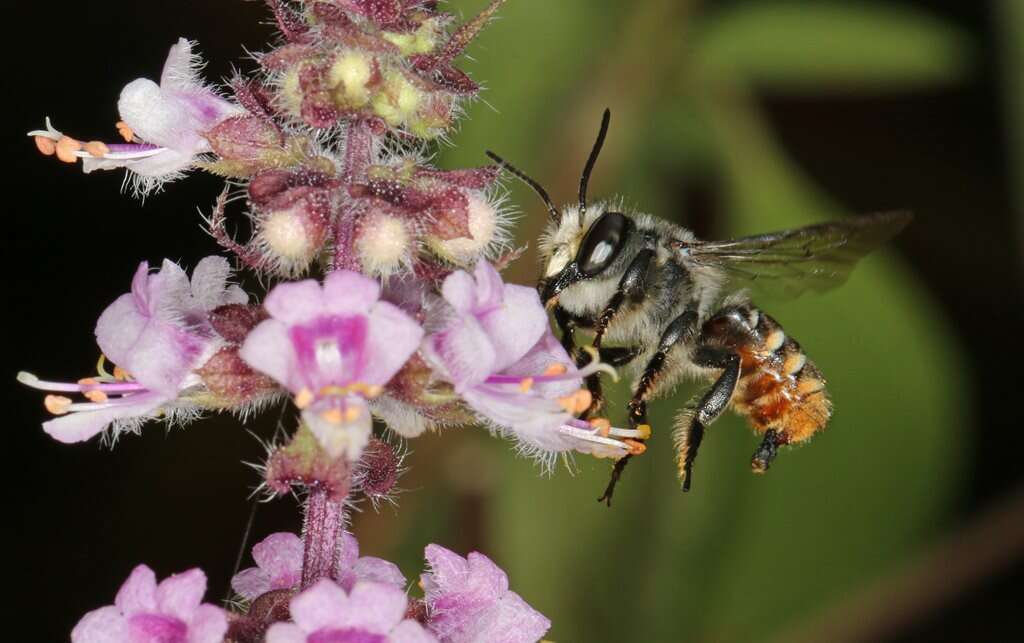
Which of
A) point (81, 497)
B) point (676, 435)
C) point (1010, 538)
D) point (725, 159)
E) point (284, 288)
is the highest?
point (725, 159)

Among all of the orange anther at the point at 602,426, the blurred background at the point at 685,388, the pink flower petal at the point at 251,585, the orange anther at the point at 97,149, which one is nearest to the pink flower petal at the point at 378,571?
the pink flower petal at the point at 251,585

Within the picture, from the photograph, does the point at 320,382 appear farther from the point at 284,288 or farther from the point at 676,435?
the point at 676,435

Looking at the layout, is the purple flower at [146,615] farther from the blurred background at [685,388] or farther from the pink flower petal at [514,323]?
the blurred background at [685,388]

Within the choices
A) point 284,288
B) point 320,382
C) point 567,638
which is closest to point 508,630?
point 320,382

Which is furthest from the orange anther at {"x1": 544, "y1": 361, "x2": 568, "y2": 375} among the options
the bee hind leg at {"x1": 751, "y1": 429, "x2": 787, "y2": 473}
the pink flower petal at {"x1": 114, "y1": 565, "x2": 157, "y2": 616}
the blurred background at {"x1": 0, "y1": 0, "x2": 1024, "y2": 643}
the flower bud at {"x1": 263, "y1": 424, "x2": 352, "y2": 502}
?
the blurred background at {"x1": 0, "y1": 0, "x2": 1024, "y2": 643}

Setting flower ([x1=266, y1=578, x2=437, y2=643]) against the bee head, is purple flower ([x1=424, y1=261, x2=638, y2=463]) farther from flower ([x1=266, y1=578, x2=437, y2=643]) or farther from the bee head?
the bee head

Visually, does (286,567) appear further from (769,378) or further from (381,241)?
(769,378)
